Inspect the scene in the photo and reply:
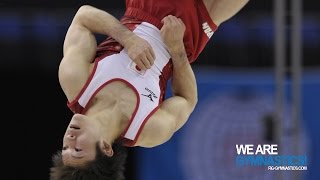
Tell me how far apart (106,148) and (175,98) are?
446mm

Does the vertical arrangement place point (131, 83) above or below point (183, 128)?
above

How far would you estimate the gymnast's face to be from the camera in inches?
131

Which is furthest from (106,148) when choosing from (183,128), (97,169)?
(183,128)

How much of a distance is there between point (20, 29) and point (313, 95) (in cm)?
231

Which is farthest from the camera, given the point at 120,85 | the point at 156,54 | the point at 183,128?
the point at 183,128

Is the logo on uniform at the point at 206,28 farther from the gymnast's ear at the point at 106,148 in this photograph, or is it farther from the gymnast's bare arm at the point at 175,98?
the gymnast's ear at the point at 106,148

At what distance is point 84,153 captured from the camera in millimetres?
3361

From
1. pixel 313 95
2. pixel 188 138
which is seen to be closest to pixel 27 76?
pixel 188 138

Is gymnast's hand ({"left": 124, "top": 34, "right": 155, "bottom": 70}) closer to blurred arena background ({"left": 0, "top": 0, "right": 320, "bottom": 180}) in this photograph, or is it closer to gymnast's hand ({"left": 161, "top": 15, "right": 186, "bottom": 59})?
gymnast's hand ({"left": 161, "top": 15, "right": 186, "bottom": 59})

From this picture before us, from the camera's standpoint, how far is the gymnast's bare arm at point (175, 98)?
11.3ft

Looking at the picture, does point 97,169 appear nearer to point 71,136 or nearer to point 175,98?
point 71,136

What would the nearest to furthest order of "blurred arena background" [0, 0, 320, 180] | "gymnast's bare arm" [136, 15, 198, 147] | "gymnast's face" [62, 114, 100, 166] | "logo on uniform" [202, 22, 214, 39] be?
"gymnast's face" [62, 114, 100, 166]
"gymnast's bare arm" [136, 15, 198, 147]
"logo on uniform" [202, 22, 214, 39]
"blurred arena background" [0, 0, 320, 180]

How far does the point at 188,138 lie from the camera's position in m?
5.82


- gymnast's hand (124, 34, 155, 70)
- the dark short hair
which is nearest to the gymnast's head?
the dark short hair
